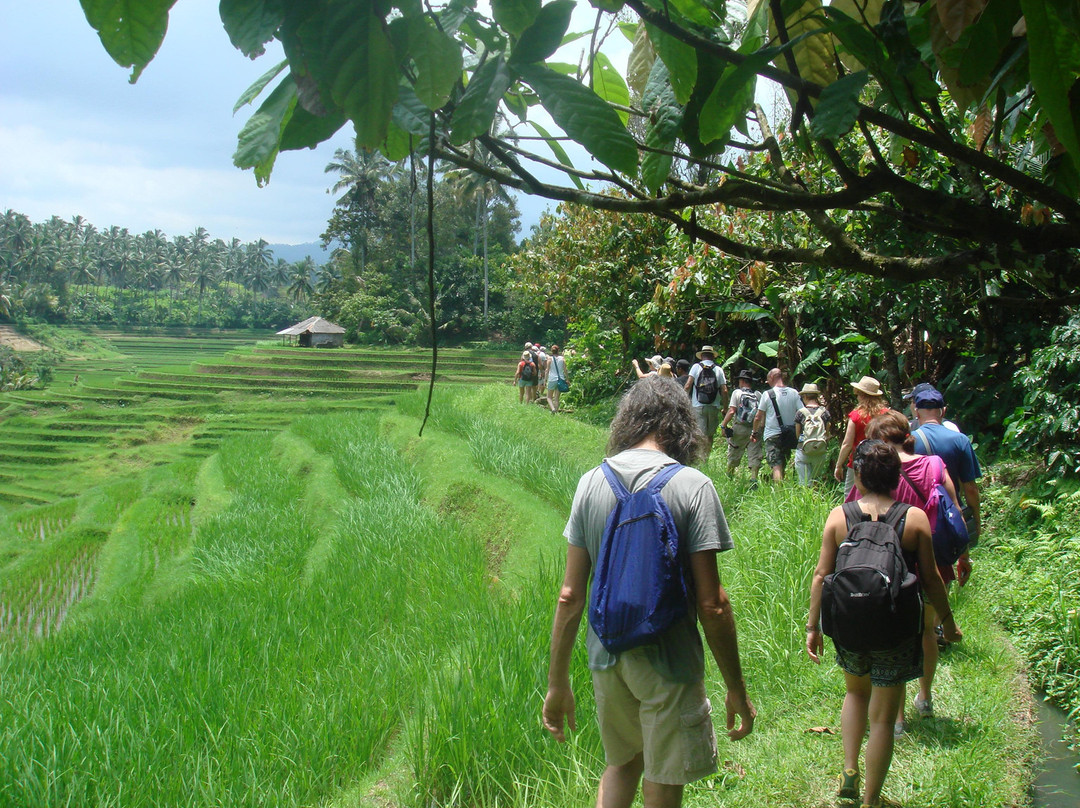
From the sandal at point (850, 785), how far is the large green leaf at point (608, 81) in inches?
83.0

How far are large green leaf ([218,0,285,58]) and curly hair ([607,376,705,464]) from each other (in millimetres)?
1435

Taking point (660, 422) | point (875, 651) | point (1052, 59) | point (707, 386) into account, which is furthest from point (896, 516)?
point (707, 386)

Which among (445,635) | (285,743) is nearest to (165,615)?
(445,635)

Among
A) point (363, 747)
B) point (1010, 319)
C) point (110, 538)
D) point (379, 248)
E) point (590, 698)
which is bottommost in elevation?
point (110, 538)

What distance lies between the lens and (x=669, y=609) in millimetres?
1604

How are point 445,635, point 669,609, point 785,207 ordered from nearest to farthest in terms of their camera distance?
point 785,207 < point 669,609 < point 445,635

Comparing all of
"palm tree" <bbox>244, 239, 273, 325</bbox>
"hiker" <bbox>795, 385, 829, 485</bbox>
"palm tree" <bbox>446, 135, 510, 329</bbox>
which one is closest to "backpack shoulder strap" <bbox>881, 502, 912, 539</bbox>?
"hiker" <bbox>795, 385, 829, 485</bbox>

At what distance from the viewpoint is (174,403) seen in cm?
2370

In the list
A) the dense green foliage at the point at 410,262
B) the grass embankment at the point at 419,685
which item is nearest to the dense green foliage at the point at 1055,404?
the grass embankment at the point at 419,685

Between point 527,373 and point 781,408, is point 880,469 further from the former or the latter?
point 527,373

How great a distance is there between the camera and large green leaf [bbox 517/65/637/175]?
0.54 m

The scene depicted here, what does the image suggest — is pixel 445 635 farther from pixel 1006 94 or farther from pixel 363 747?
pixel 1006 94

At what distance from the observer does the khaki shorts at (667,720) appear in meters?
1.64

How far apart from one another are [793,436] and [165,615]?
17.4 ft
